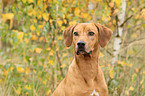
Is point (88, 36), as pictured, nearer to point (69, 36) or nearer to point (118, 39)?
point (69, 36)

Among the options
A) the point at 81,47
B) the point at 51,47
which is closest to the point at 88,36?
the point at 81,47

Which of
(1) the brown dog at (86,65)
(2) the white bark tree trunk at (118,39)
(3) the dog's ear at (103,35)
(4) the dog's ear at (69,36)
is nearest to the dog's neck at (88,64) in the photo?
(1) the brown dog at (86,65)

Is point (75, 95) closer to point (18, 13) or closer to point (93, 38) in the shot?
point (93, 38)

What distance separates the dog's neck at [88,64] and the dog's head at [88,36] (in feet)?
0.47

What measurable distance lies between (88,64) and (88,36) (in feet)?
1.46

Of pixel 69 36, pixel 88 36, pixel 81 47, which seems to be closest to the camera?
pixel 81 47

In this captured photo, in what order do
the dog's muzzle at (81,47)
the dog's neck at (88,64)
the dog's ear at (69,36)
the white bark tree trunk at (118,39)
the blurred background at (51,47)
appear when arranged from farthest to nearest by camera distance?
1. the white bark tree trunk at (118,39)
2. the blurred background at (51,47)
3. the dog's ear at (69,36)
4. the dog's neck at (88,64)
5. the dog's muzzle at (81,47)

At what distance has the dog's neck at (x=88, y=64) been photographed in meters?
2.86

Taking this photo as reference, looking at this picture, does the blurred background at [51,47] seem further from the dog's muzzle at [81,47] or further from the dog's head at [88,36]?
the dog's muzzle at [81,47]

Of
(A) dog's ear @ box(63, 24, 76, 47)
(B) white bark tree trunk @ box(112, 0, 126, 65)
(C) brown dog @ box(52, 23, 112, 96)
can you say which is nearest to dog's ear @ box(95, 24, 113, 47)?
(C) brown dog @ box(52, 23, 112, 96)

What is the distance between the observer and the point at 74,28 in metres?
3.01

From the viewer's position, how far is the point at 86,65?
9.57ft

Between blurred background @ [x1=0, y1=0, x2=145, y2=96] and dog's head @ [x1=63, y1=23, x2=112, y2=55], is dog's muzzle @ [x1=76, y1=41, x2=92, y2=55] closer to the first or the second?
dog's head @ [x1=63, y1=23, x2=112, y2=55]

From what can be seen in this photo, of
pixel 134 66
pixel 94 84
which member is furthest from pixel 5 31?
pixel 134 66
